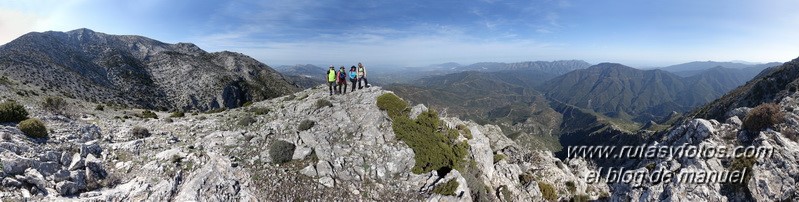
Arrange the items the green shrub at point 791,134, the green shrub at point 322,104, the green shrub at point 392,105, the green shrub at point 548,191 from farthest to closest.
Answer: the green shrub at point 322,104
the green shrub at point 548,191
the green shrub at point 392,105
the green shrub at point 791,134

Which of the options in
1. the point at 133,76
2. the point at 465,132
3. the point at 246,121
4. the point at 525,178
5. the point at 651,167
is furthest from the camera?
the point at 133,76

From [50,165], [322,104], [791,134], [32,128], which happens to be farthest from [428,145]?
[32,128]

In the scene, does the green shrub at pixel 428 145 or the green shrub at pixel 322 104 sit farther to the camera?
the green shrub at pixel 322 104

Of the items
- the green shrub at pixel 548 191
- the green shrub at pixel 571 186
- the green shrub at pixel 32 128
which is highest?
the green shrub at pixel 32 128

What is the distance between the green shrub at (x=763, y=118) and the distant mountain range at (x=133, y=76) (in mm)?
83858

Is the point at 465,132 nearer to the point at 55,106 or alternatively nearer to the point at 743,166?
the point at 743,166

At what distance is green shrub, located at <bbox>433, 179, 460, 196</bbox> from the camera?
805 inches

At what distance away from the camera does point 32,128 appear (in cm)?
1838

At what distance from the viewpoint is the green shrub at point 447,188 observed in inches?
805

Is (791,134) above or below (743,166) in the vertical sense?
above

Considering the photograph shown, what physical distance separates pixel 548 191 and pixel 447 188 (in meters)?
12.6

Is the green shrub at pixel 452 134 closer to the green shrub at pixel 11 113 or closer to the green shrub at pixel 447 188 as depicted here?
the green shrub at pixel 447 188

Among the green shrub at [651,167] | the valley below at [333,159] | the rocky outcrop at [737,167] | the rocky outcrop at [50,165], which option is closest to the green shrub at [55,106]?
the valley below at [333,159]

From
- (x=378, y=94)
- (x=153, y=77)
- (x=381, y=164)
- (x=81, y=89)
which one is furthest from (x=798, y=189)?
(x=153, y=77)
